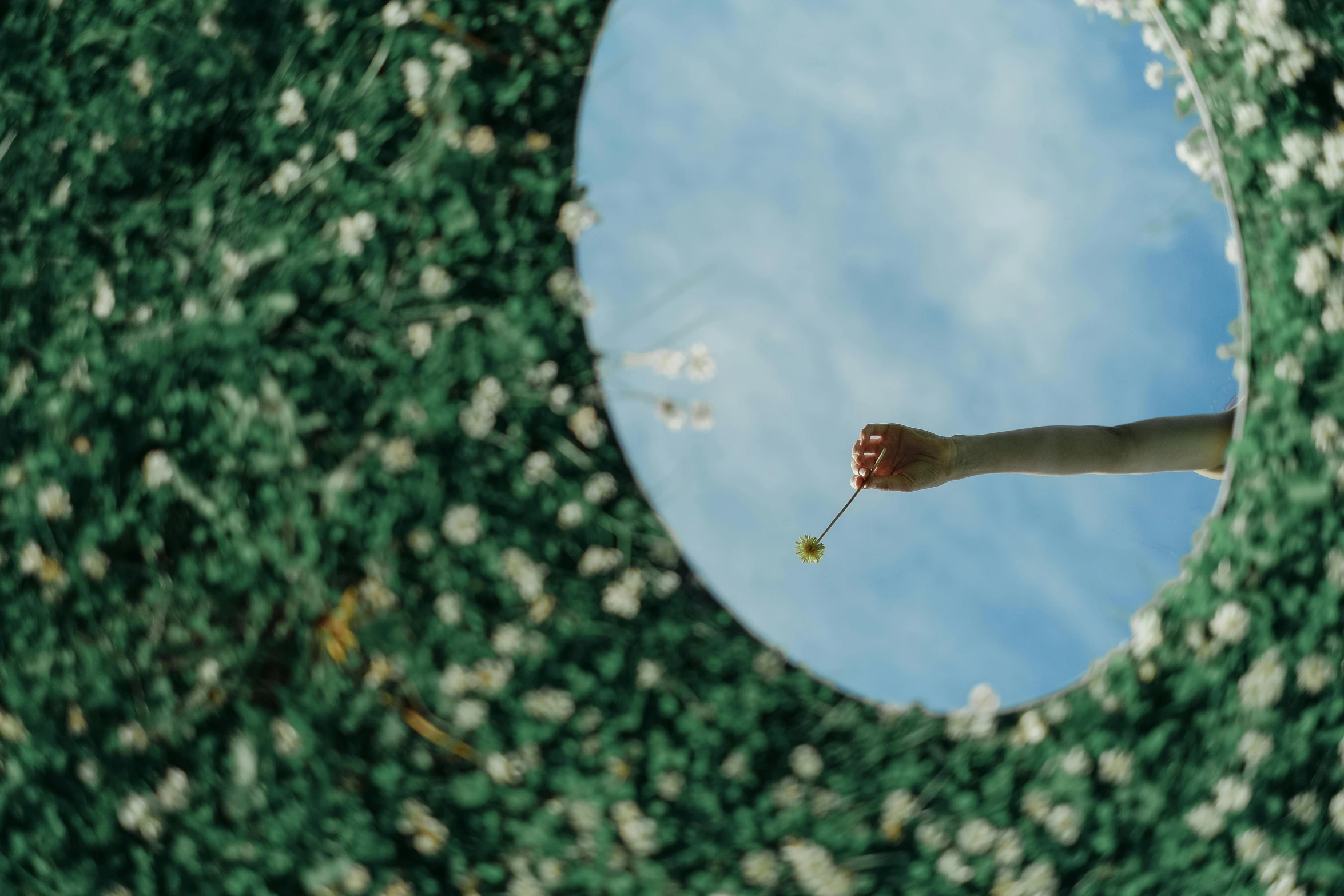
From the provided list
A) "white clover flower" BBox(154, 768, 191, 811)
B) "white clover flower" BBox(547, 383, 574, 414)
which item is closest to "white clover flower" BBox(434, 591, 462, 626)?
"white clover flower" BBox(547, 383, 574, 414)

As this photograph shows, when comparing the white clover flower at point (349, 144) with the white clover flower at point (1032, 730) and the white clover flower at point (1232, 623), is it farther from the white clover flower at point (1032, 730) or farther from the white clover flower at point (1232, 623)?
the white clover flower at point (1232, 623)

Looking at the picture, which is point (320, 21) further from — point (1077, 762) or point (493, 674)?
point (1077, 762)

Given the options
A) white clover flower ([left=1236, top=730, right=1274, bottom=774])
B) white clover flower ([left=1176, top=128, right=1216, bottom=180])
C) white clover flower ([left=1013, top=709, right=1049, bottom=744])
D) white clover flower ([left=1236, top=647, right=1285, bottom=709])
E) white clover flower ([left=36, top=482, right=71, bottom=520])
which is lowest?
white clover flower ([left=1236, top=730, right=1274, bottom=774])

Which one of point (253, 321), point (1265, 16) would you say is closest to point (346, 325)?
point (253, 321)

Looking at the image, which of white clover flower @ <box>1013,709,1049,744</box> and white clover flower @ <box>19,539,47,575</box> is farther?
white clover flower @ <box>19,539,47,575</box>

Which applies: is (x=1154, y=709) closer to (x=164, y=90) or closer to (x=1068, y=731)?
(x=1068, y=731)

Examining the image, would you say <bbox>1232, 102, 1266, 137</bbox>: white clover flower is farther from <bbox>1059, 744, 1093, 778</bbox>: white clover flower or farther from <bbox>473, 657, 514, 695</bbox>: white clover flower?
<bbox>473, 657, 514, 695</bbox>: white clover flower

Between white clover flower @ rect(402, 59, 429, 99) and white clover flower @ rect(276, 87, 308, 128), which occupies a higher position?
white clover flower @ rect(276, 87, 308, 128)

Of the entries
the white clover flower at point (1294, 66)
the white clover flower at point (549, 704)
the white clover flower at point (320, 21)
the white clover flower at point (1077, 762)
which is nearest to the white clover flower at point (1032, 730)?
the white clover flower at point (1077, 762)
